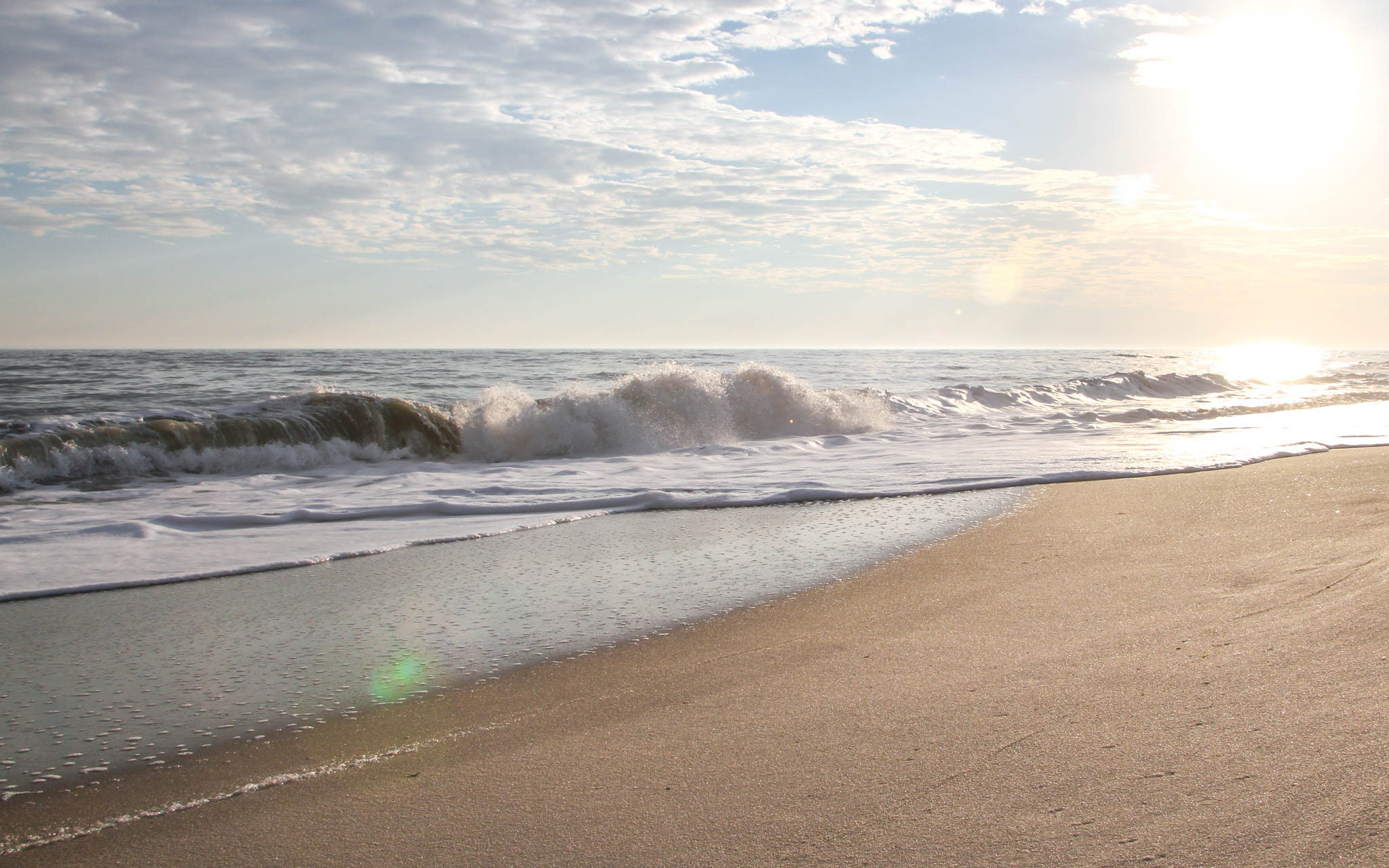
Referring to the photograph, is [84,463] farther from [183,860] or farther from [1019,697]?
[1019,697]

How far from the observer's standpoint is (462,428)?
35.0 ft

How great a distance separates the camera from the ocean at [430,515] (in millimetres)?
2752

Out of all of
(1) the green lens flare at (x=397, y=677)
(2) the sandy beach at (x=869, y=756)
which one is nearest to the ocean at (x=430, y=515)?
(1) the green lens flare at (x=397, y=677)

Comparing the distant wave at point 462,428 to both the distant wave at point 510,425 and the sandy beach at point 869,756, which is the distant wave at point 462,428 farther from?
the sandy beach at point 869,756

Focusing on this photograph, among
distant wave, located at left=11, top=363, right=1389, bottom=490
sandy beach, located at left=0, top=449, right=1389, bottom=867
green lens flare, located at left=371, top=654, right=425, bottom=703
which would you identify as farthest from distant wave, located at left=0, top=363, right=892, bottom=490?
sandy beach, located at left=0, top=449, right=1389, bottom=867

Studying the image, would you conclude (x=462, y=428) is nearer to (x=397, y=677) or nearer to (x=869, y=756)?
(x=397, y=677)

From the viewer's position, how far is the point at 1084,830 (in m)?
1.59

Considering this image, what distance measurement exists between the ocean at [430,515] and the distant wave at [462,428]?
0.12 ft

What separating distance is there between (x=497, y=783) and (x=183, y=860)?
0.61m

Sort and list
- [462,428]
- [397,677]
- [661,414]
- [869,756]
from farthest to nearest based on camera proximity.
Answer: [661,414] < [462,428] < [397,677] < [869,756]

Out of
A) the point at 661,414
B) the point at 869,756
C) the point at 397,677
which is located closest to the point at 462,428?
the point at 661,414

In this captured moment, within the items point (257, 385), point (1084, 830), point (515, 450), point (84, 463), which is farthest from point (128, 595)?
point (257, 385)

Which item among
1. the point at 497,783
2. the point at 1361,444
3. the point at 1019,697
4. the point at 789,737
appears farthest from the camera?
the point at 1361,444

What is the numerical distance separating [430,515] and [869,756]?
182 inches
